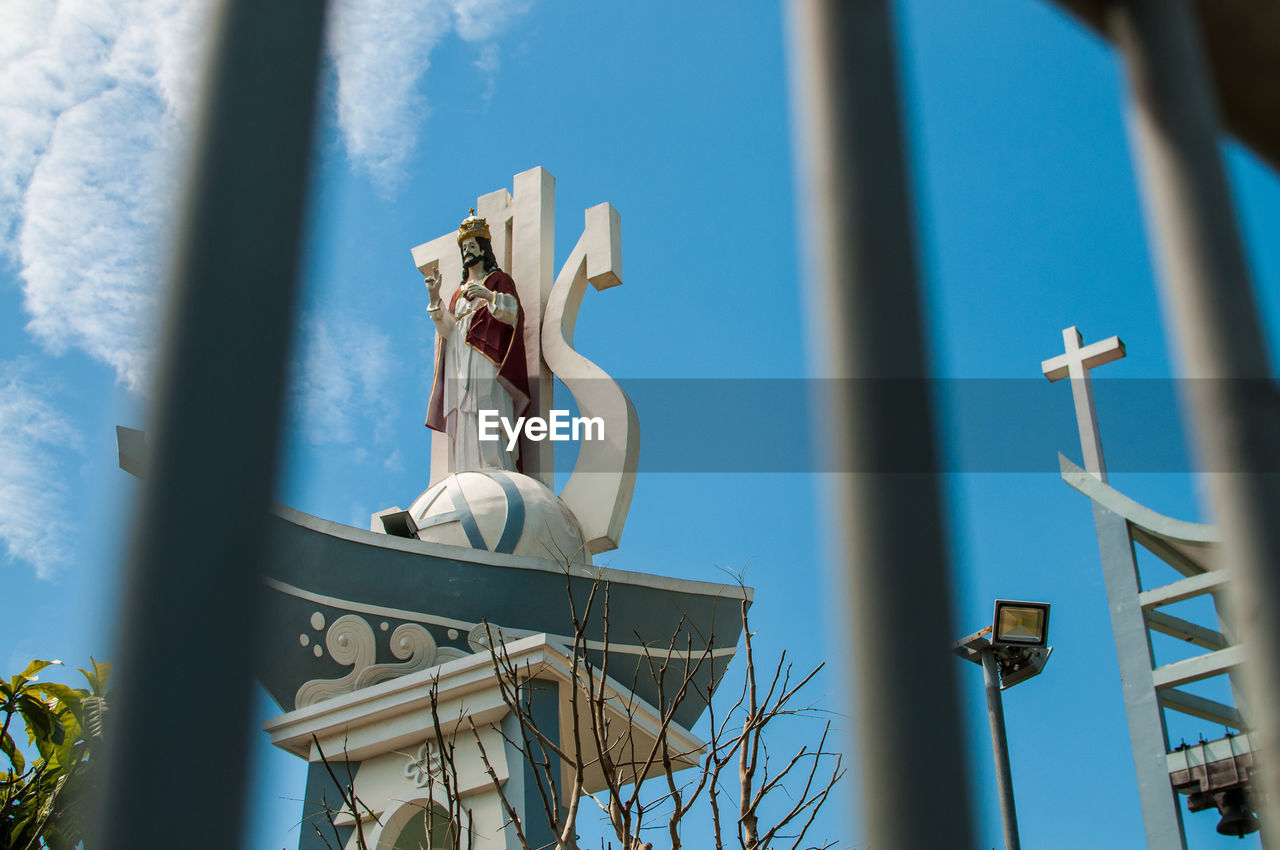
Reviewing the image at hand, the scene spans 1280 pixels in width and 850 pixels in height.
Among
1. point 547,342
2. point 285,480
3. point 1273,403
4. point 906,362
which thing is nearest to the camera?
point 285,480

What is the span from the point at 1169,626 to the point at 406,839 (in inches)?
276

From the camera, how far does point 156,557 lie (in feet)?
3.87

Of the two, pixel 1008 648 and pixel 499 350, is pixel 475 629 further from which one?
pixel 1008 648

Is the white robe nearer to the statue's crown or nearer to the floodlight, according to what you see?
the statue's crown

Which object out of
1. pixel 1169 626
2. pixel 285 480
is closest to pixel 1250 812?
pixel 1169 626

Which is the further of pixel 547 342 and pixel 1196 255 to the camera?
pixel 547 342

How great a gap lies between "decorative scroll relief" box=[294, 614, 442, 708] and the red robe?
3.30 meters

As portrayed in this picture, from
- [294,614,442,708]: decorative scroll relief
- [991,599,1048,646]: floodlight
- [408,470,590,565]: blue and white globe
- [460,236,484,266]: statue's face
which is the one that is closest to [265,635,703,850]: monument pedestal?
[294,614,442,708]: decorative scroll relief

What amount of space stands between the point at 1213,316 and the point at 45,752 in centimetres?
1344

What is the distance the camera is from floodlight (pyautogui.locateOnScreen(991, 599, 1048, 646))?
7727mm

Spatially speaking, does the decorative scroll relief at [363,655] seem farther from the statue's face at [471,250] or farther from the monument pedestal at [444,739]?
the statue's face at [471,250]

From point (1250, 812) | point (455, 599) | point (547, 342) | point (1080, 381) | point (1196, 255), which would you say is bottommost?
point (1250, 812)

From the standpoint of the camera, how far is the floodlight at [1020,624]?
773cm

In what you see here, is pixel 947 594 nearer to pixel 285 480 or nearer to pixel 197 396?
pixel 285 480
